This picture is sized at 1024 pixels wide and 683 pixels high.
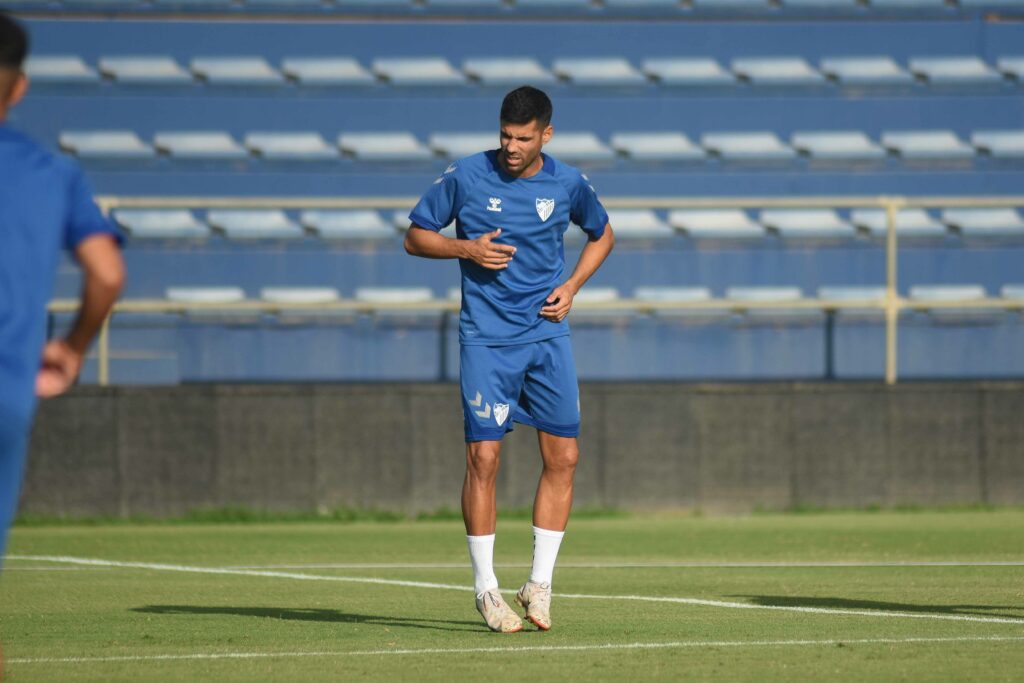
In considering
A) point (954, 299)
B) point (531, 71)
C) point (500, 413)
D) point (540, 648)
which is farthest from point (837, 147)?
point (540, 648)

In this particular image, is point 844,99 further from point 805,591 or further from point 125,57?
point 805,591

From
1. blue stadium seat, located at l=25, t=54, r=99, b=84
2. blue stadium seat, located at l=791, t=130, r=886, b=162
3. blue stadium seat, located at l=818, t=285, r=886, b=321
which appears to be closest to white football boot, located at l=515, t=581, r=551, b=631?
blue stadium seat, located at l=818, t=285, r=886, b=321

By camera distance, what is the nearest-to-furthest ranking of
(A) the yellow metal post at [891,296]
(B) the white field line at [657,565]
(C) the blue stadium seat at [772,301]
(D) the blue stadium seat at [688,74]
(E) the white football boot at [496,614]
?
1. (E) the white football boot at [496,614]
2. (B) the white field line at [657,565]
3. (A) the yellow metal post at [891,296]
4. (C) the blue stadium seat at [772,301]
5. (D) the blue stadium seat at [688,74]

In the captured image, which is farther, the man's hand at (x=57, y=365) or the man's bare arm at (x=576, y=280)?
the man's bare arm at (x=576, y=280)

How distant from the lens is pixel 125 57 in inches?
678

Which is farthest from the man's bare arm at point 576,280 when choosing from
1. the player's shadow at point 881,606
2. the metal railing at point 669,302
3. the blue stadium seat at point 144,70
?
the blue stadium seat at point 144,70

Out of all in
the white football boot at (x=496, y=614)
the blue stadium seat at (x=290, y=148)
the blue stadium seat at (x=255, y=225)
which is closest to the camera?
the white football boot at (x=496, y=614)

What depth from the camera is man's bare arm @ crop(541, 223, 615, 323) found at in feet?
21.1

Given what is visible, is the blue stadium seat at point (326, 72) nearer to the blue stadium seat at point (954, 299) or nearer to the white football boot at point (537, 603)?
the blue stadium seat at point (954, 299)

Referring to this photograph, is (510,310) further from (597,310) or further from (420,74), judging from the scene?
(420,74)

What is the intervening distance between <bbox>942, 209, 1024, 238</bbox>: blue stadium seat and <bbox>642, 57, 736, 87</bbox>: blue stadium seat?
2.89 meters

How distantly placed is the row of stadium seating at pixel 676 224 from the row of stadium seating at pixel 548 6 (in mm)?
2865

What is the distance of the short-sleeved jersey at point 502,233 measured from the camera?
6.40 meters

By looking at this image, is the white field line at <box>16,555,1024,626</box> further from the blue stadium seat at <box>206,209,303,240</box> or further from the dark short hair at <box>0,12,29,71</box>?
the blue stadium seat at <box>206,209,303,240</box>
